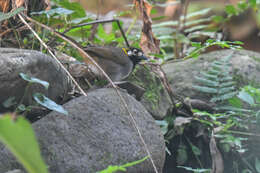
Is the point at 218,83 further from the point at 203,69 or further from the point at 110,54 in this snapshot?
the point at 110,54

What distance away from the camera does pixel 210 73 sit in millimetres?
3232

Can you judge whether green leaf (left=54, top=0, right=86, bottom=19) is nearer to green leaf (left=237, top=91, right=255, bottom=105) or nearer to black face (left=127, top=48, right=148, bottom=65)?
black face (left=127, top=48, right=148, bottom=65)

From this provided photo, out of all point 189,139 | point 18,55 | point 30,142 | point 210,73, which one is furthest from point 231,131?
point 30,142

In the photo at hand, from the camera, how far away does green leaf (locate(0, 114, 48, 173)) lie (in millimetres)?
557

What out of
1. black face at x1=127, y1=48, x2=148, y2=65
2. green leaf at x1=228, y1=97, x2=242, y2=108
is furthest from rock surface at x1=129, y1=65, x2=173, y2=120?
green leaf at x1=228, y1=97, x2=242, y2=108

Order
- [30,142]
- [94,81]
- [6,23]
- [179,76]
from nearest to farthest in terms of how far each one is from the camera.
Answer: [30,142], [6,23], [94,81], [179,76]

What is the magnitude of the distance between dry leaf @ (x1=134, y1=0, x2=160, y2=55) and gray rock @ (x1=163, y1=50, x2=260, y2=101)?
0.96m

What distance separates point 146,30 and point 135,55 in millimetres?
431

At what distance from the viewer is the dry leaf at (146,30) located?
245cm

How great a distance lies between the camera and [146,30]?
2.46m

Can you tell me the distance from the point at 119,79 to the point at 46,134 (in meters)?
1.04

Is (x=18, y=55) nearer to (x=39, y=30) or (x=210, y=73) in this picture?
(x=39, y=30)

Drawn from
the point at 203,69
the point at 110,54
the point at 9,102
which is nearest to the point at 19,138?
the point at 9,102

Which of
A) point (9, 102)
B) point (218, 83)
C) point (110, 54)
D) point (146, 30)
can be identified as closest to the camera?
point (9, 102)
